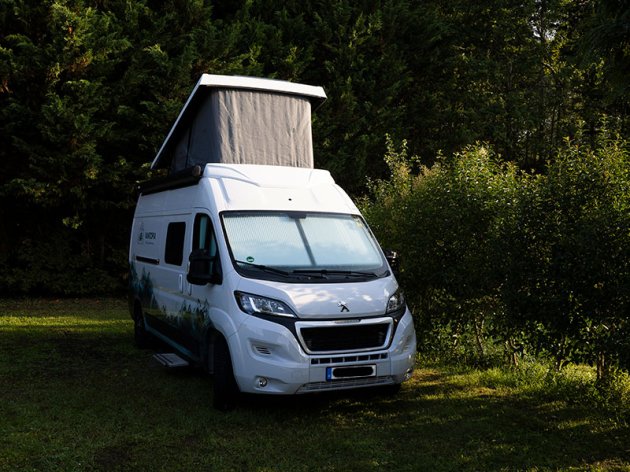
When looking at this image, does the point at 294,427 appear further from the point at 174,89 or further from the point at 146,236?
the point at 174,89

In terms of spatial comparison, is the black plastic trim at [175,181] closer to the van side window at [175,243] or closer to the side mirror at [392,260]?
the van side window at [175,243]

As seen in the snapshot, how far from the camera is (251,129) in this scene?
9281mm

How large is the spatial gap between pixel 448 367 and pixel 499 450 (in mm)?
3384

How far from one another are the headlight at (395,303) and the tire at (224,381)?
1768 mm

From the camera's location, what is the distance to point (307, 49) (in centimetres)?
2080

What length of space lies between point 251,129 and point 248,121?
123 mm

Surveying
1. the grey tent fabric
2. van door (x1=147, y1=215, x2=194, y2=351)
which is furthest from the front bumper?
the grey tent fabric

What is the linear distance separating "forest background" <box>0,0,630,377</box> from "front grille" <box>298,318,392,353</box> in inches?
61.9

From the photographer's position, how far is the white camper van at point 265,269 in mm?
6363

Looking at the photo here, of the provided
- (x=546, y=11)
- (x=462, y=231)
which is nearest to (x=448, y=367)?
(x=462, y=231)

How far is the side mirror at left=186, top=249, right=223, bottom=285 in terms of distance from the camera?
691 centimetres

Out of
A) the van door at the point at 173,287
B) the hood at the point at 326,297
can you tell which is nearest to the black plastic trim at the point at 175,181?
the van door at the point at 173,287

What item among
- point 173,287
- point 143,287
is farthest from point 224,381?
point 143,287

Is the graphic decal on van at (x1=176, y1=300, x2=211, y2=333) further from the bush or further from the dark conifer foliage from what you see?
the dark conifer foliage
